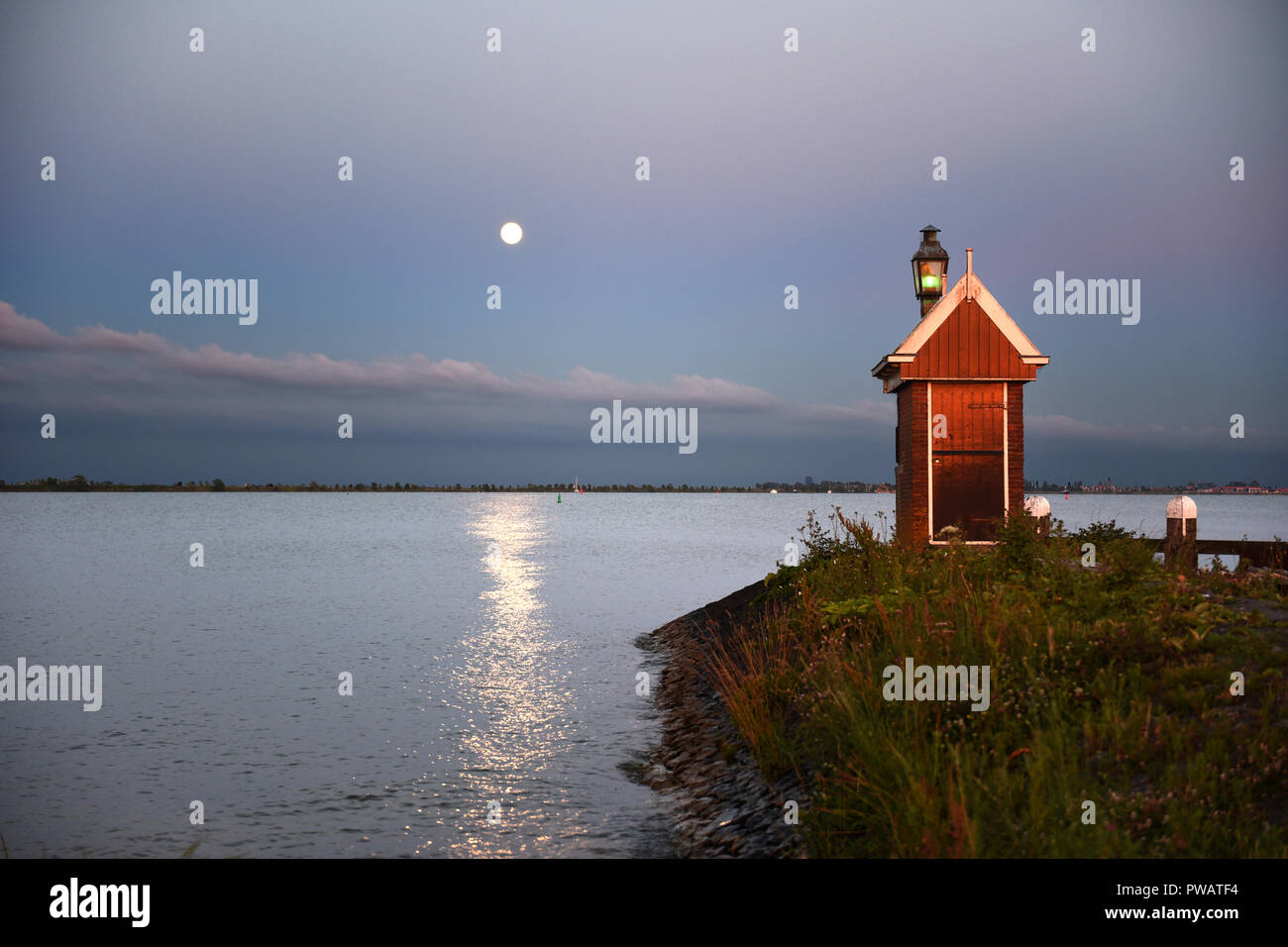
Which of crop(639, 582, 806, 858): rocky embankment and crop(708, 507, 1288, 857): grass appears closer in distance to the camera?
crop(708, 507, 1288, 857): grass

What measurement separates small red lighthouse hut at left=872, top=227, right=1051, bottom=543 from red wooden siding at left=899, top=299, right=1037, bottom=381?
0.07 feet

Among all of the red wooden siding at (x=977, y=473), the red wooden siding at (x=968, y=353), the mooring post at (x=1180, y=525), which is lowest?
the mooring post at (x=1180, y=525)

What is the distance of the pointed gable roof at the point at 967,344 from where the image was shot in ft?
62.3

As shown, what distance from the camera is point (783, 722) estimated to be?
1162cm

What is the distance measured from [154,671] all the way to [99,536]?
79256 millimetres

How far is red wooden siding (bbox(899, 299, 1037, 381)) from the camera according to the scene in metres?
19.0

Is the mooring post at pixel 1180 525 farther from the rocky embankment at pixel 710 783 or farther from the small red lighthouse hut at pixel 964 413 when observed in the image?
the rocky embankment at pixel 710 783

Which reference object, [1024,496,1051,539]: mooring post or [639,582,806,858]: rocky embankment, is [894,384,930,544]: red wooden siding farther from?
[639,582,806,858]: rocky embankment

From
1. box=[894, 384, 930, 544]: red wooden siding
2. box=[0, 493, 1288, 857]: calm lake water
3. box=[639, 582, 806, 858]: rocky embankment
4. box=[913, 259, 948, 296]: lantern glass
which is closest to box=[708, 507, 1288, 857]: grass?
box=[639, 582, 806, 858]: rocky embankment

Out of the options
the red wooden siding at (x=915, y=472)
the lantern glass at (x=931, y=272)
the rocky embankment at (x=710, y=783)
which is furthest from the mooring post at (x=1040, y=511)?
the rocky embankment at (x=710, y=783)

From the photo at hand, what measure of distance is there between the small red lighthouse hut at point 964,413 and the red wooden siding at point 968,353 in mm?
21

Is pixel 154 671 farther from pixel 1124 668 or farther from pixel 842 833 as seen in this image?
pixel 1124 668

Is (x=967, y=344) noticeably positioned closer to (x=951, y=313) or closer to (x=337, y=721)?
(x=951, y=313)

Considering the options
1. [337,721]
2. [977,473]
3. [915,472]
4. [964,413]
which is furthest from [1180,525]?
[337,721]
